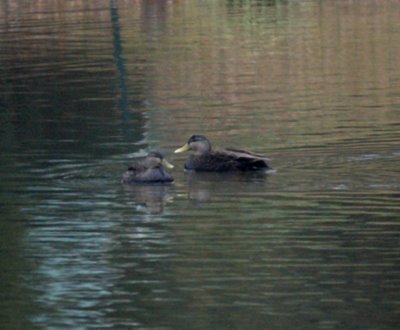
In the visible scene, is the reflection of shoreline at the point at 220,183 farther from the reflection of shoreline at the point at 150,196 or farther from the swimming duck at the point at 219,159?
the reflection of shoreline at the point at 150,196

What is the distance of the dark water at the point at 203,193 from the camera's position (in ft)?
36.5

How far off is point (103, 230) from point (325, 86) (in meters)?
12.1

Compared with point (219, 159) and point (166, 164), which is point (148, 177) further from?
point (219, 159)

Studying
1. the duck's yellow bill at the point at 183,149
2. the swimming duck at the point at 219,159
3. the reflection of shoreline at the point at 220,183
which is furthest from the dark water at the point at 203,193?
the duck's yellow bill at the point at 183,149

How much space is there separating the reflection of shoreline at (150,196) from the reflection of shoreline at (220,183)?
262 mm

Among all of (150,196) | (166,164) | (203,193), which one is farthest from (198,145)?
(150,196)

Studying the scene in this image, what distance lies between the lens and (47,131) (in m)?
21.0

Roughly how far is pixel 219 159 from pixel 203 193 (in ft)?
4.08

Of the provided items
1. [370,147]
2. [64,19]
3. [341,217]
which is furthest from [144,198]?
[64,19]

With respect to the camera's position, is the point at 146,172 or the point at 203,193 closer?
the point at 203,193

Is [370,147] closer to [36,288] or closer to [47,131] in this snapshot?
[47,131]

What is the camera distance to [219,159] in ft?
56.0

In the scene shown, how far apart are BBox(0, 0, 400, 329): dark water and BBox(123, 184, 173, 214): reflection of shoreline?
0.03m

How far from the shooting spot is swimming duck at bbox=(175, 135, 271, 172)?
16734 mm
